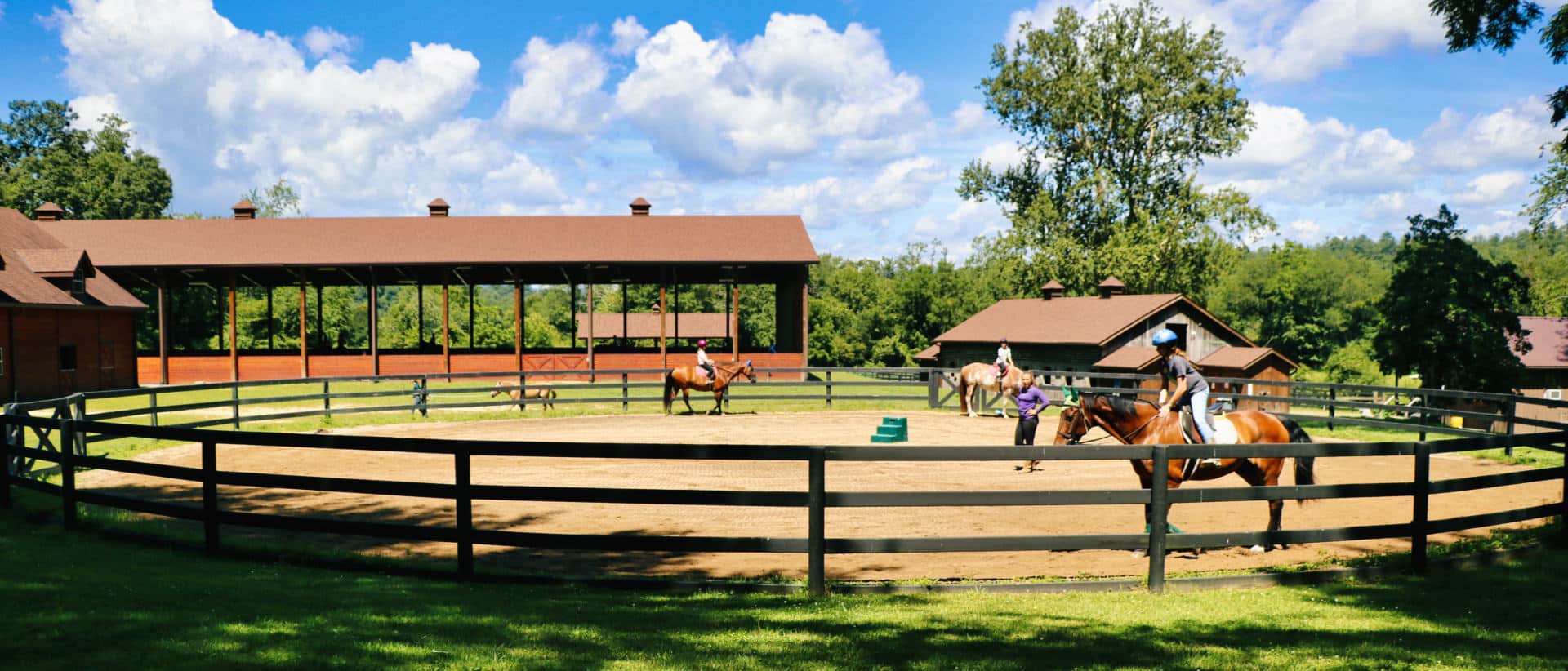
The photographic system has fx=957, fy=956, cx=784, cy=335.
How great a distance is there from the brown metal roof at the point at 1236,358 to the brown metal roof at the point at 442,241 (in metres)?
17.8

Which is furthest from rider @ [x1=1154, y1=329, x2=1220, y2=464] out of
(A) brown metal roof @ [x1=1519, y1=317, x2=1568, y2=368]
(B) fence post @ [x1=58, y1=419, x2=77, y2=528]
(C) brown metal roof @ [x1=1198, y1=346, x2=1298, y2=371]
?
(A) brown metal roof @ [x1=1519, y1=317, x2=1568, y2=368]

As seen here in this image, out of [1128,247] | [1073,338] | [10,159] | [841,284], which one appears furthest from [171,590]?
[10,159]

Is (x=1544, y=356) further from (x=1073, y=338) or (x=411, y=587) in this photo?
(x=411, y=587)

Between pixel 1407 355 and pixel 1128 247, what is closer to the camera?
pixel 1407 355

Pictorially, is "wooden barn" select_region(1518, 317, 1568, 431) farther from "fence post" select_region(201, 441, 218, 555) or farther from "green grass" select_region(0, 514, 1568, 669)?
"fence post" select_region(201, 441, 218, 555)

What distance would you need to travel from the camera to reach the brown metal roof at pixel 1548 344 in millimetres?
44219

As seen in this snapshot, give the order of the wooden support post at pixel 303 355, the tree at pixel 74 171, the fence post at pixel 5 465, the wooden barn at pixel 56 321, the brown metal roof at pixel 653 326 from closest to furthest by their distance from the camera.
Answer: the fence post at pixel 5 465 → the wooden barn at pixel 56 321 → the wooden support post at pixel 303 355 → the tree at pixel 74 171 → the brown metal roof at pixel 653 326

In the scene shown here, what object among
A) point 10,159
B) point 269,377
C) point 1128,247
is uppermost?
point 10,159

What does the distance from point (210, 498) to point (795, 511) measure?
20.7 feet

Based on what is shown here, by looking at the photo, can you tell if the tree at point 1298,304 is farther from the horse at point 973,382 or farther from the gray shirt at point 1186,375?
the gray shirt at point 1186,375

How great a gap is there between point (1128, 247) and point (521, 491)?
150 feet

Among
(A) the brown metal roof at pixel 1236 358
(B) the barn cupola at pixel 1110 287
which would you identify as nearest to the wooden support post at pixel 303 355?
(B) the barn cupola at pixel 1110 287

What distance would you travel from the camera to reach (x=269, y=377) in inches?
1570

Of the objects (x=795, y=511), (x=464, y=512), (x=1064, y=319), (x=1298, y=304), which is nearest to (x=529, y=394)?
(x=795, y=511)
